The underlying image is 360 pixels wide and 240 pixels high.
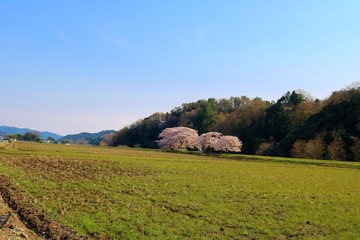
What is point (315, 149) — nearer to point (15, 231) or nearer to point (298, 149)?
point (298, 149)

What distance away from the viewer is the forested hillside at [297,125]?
70.6 m

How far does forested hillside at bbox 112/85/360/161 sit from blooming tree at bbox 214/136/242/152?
5.98m

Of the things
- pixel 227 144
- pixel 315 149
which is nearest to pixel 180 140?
pixel 227 144

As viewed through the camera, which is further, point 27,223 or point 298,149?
point 298,149

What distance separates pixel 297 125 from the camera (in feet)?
300

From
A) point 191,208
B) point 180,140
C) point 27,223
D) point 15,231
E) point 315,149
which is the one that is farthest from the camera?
point 180,140

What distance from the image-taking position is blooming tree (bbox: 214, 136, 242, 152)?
92875 millimetres

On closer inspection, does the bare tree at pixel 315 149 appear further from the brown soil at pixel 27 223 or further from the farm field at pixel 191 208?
the brown soil at pixel 27 223

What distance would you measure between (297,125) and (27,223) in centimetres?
8717

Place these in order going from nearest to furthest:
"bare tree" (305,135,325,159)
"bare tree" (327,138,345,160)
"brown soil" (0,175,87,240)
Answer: "brown soil" (0,175,87,240) → "bare tree" (327,138,345,160) → "bare tree" (305,135,325,159)

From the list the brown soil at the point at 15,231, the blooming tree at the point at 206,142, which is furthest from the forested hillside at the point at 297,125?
the brown soil at the point at 15,231

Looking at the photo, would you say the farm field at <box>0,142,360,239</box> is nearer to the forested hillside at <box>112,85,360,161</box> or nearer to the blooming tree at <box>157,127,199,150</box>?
the forested hillside at <box>112,85,360,161</box>

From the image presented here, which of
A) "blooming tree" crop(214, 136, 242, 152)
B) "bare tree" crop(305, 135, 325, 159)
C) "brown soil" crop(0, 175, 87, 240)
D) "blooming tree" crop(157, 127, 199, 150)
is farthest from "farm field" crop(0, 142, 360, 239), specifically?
"blooming tree" crop(157, 127, 199, 150)

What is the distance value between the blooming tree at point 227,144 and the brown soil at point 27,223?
7871 centimetres
